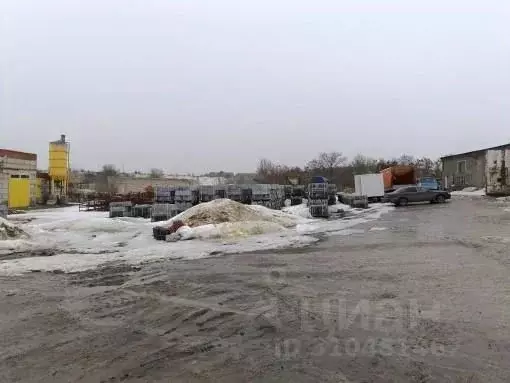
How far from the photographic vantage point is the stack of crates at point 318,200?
90.3 ft

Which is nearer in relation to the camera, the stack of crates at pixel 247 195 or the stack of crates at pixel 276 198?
the stack of crates at pixel 247 195

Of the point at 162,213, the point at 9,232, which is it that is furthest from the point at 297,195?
the point at 9,232

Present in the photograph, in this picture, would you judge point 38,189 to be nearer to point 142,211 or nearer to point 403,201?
point 142,211

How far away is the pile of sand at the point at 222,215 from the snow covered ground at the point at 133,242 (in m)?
0.12

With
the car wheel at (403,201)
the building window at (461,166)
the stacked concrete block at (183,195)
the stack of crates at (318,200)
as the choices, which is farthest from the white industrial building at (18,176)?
the building window at (461,166)

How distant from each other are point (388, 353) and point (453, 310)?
233 cm

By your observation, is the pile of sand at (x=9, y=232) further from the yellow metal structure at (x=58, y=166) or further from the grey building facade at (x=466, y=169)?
the grey building facade at (x=466, y=169)

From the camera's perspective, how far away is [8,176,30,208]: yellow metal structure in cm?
4488

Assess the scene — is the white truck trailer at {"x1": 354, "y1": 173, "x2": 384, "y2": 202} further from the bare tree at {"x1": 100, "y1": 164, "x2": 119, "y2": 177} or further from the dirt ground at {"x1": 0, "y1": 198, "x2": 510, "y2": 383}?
the bare tree at {"x1": 100, "y1": 164, "x2": 119, "y2": 177}

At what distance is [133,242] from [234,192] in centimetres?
1347

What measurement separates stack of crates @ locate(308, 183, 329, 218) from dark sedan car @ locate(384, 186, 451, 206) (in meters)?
12.4

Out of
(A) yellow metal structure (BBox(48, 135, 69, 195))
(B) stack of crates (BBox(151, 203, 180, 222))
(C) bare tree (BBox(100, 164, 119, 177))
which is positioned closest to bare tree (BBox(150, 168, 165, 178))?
(C) bare tree (BBox(100, 164, 119, 177))

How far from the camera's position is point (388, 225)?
21812 millimetres

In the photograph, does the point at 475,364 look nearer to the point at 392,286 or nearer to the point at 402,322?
the point at 402,322
